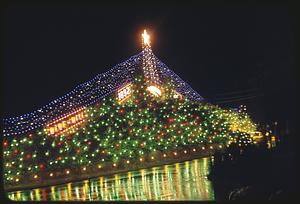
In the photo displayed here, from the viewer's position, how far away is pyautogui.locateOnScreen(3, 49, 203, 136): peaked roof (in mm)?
18750

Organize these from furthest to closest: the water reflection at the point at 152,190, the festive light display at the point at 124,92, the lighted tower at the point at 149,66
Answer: the festive light display at the point at 124,92, the lighted tower at the point at 149,66, the water reflection at the point at 152,190

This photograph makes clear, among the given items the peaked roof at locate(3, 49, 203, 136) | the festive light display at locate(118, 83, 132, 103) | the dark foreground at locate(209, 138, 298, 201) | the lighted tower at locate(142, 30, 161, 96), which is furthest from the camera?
the festive light display at locate(118, 83, 132, 103)

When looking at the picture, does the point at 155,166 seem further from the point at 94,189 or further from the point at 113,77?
the point at 94,189

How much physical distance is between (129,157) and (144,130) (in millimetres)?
1595

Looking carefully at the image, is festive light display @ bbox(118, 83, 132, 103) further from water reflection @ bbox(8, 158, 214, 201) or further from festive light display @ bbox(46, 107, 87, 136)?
water reflection @ bbox(8, 158, 214, 201)

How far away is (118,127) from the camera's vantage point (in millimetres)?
20984

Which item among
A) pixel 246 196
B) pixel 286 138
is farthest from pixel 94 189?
pixel 246 196

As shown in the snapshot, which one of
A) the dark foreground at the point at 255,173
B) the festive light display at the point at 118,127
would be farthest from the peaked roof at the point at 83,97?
the dark foreground at the point at 255,173

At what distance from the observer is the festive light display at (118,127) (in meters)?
19.0

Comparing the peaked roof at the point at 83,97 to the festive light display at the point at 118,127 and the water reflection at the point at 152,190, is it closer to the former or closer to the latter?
the festive light display at the point at 118,127

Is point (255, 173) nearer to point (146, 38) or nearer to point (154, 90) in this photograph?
point (146, 38)

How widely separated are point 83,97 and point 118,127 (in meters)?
2.42

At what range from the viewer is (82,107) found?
2086 cm

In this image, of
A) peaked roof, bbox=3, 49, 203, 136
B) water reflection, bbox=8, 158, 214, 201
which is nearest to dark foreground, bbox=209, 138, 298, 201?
water reflection, bbox=8, 158, 214, 201
